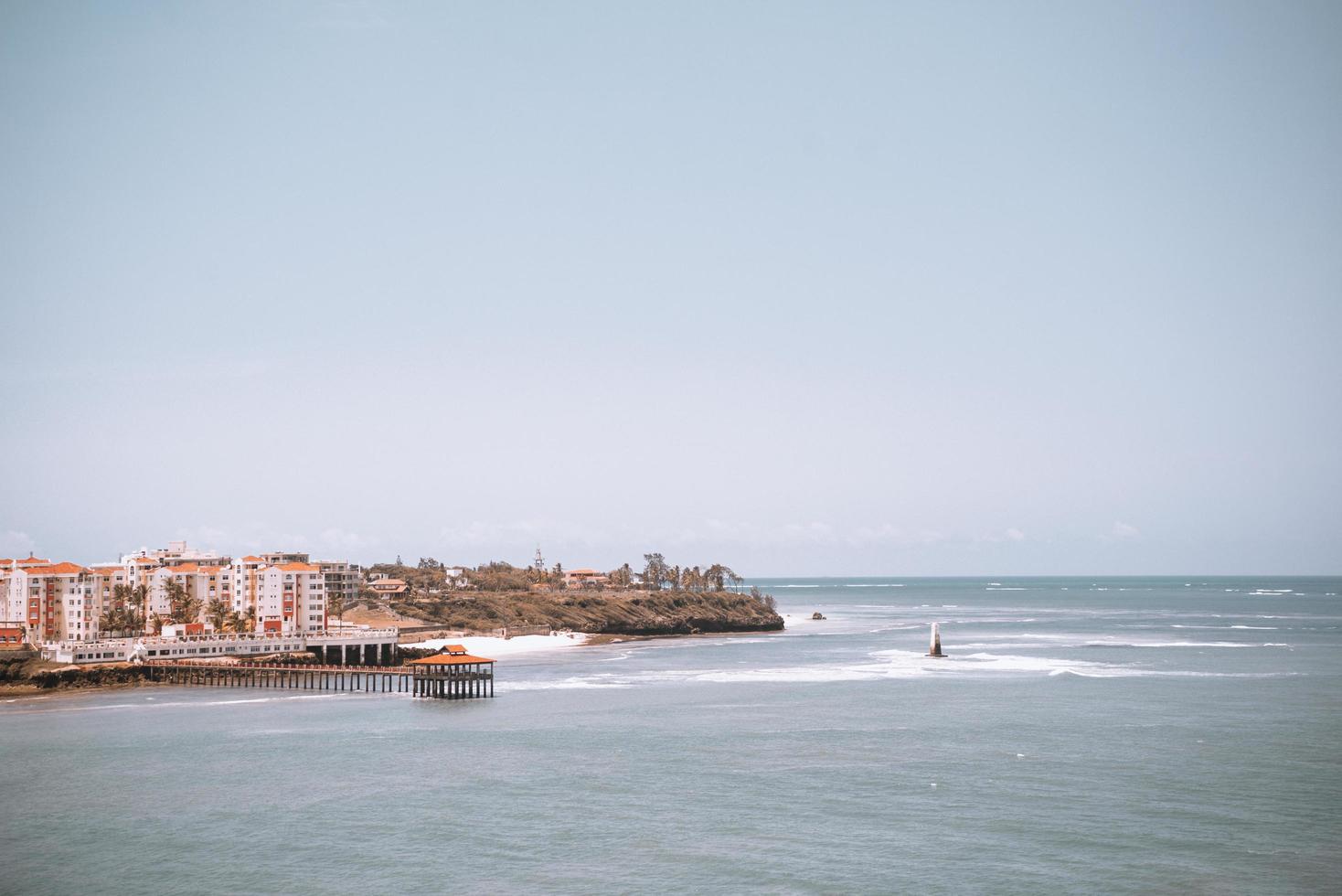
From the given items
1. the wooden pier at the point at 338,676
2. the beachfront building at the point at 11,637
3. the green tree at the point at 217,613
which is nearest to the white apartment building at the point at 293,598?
the green tree at the point at 217,613

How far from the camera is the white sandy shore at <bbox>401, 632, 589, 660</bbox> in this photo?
126562mm

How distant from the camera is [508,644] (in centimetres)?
13988

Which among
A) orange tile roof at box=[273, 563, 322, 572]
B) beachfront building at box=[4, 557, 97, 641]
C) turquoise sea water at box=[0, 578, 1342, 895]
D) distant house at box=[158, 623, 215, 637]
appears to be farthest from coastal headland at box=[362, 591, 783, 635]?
turquoise sea water at box=[0, 578, 1342, 895]

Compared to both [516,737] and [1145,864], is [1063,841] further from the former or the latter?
[516,737]

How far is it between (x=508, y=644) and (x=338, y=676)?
142 feet

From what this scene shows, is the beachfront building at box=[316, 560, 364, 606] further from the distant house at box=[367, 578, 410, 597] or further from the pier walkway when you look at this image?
the pier walkway

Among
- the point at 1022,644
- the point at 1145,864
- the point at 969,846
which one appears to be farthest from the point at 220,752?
the point at 1022,644

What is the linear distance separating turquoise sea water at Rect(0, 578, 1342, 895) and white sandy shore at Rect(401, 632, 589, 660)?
136ft

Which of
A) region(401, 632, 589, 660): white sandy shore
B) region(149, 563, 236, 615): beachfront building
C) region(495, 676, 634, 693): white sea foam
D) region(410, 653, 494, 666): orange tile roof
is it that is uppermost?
region(149, 563, 236, 615): beachfront building

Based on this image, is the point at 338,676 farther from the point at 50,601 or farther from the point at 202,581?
the point at 202,581

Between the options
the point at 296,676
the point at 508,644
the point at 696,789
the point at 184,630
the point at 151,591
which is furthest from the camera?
the point at 508,644

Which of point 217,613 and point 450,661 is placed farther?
point 217,613

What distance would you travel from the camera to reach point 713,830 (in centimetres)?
4106

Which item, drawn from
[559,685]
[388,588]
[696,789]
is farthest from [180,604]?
[696,789]
